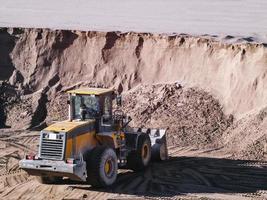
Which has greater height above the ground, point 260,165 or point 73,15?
point 73,15

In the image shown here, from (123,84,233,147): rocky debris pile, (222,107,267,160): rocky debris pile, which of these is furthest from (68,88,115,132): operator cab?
(123,84,233,147): rocky debris pile

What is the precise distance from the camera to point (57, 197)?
1667 centimetres

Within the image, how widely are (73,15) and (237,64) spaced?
1474cm

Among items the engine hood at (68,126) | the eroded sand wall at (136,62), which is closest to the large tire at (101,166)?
the engine hood at (68,126)

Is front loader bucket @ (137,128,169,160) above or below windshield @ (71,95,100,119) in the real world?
below

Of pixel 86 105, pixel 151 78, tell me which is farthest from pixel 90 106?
pixel 151 78

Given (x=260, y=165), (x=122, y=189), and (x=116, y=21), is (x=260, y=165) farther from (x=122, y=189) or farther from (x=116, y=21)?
(x=116, y=21)

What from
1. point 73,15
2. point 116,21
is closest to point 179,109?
point 116,21

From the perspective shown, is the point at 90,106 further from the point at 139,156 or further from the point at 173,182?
the point at 173,182

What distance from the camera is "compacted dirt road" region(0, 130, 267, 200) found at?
1687 cm

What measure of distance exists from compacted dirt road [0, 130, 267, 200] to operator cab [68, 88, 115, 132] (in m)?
1.66

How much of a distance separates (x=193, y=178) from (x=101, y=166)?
2.88 metres

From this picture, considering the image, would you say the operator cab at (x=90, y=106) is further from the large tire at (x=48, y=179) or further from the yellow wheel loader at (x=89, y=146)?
the large tire at (x=48, y=179)

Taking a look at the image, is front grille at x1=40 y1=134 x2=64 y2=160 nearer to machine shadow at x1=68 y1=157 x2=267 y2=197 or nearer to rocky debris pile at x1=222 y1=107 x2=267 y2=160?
machine shadow at x1=68 y1=157 x2=267 y2=197
